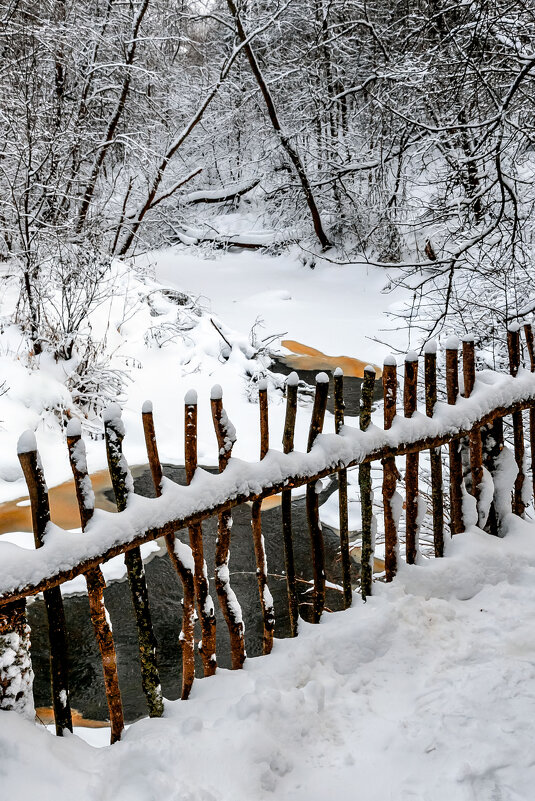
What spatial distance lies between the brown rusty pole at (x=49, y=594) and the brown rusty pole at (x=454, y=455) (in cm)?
177

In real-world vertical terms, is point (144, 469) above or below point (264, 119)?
below

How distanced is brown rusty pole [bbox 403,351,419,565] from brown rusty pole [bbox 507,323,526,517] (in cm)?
67

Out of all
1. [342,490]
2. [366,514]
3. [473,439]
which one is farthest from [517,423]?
[342,490]

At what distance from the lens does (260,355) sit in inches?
364

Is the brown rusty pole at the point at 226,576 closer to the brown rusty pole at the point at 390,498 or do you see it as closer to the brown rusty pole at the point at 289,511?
the brown rusty pole at the point at 289,511

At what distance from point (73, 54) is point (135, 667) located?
28.9 ft

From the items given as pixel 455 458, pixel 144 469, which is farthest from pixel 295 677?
pixel 144 469

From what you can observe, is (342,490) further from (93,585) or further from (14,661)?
(14,661)

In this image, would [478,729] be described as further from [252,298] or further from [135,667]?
[252,298]

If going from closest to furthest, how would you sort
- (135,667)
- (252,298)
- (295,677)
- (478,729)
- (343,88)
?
(478,729), (295,677), (135,667), (252,298), (343,88)

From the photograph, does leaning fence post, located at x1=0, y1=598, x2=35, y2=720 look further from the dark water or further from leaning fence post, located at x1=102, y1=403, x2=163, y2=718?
the dark water

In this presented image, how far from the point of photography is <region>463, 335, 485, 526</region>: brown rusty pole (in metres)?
2.69

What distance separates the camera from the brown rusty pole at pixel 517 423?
9.48ft

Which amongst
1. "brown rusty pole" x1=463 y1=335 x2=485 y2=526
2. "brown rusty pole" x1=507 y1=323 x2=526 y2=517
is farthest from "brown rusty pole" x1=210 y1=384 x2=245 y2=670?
"brown rusty pole" x1=507 y1=323 x2=526 y2=517
